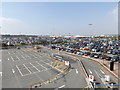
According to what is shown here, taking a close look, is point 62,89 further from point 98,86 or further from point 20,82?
point 20,82

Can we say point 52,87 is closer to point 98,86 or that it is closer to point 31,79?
point 31,79

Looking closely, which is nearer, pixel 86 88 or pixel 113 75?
pixel 86 88

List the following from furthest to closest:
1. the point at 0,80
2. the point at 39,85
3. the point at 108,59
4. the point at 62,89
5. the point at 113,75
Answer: the point at 108,59 < the point at 113,75 < the point at 0,80 < the point at 39,85 < the point at 62,89

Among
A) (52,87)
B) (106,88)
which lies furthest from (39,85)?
(106,88)

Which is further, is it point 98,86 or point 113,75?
point 113,75

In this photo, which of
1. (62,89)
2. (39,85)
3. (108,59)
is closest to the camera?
(62,89)

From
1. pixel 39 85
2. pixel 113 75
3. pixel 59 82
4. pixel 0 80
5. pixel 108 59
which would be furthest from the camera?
pixel 108 59

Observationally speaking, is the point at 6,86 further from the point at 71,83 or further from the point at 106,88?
the point at 106,88

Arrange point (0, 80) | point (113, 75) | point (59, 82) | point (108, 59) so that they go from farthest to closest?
point (108, 59), point (113, 75), point (0, 80), point (59, 82)

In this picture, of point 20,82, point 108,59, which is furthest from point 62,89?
point 108,59

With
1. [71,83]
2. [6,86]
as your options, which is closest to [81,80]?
[71,83]
